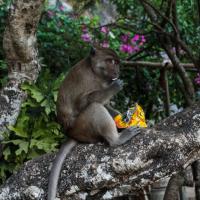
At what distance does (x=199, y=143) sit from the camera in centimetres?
354

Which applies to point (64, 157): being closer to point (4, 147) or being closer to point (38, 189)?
point (38, 189)

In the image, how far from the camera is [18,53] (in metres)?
5.00

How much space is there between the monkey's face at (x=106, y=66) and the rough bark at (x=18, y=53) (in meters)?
0.67

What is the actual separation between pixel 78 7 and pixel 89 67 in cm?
320

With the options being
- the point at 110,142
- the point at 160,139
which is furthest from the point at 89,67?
the point at 160,139

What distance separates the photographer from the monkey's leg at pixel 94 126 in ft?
13.4

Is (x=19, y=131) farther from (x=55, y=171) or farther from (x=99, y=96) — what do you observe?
(x=55, y=171)

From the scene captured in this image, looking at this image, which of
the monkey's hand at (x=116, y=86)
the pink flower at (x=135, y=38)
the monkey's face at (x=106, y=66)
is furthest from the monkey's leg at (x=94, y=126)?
the pink flower at (x=135, y=38)

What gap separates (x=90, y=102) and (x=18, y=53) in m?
1.09

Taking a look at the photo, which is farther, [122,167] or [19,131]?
[19,131]

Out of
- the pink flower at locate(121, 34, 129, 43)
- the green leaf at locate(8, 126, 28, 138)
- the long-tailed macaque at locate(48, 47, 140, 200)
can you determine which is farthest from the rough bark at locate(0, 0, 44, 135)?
the pink flower at locate(121, 34, 129, 43)

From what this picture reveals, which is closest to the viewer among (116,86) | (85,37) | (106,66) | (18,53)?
(116,86)

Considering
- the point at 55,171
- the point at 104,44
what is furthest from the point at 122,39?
the point at 55,171

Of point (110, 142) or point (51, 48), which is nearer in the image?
point (110, 142)
